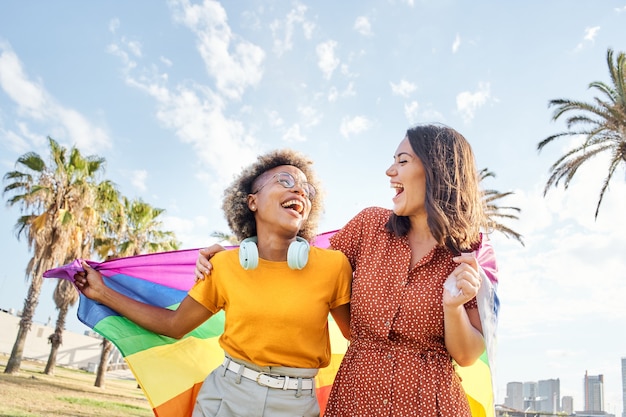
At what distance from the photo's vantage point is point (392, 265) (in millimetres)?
2971

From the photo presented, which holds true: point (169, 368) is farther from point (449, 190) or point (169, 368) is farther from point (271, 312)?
point (449, 190)

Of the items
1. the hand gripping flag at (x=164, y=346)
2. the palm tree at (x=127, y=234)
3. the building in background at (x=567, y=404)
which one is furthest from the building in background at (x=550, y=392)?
the hand gripping flag at (x=164, y=346)

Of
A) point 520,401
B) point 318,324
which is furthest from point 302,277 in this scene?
point 520,401

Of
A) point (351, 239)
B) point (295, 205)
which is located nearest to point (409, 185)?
point (351, 239)

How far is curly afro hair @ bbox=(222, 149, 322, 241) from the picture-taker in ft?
12.3

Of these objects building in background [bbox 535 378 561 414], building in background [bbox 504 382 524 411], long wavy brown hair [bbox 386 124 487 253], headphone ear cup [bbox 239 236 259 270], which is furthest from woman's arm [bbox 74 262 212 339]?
building in background [bbox 535 378 561 414]

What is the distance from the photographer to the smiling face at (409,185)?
311 centimetres

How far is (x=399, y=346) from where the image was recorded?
274 cm

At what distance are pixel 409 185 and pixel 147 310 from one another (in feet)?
6.81

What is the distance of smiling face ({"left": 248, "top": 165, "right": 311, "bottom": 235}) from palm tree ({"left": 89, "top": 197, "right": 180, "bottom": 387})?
75.5ft

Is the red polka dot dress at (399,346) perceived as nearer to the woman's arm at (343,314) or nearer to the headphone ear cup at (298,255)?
the woman's arm at (343,314)

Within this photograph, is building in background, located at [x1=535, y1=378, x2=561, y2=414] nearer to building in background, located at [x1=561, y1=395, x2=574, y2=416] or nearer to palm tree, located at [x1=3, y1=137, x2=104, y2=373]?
building in background, located at [x1=561, y1=395, x2=574, y2=416]

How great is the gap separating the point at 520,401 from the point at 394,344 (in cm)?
5054

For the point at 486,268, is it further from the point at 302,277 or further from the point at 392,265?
the point at 302,277
